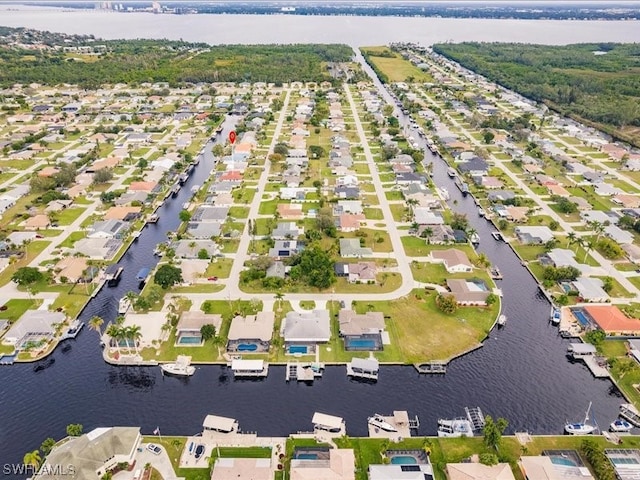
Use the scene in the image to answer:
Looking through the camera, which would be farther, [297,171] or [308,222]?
[297,171]

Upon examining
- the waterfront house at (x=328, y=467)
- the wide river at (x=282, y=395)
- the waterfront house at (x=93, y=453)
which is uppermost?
the waterfront house at (x=93, y=453)

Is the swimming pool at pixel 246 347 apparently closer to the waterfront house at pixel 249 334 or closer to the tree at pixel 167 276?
the waterfront house at pixel 249 334

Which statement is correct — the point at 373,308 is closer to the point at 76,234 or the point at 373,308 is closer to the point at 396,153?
the point at 76,234

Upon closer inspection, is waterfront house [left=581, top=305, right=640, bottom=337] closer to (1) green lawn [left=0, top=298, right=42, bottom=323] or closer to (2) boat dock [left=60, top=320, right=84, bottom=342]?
(2) boat dock [left=60, top=320, right=84, bottom=342]

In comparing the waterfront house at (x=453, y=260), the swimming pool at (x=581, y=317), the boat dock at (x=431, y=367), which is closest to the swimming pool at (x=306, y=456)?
the boat dock at (x=431, y=367)

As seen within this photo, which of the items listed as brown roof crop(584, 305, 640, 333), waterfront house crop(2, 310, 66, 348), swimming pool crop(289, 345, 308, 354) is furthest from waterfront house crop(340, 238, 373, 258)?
waterfront house crop(2, 310, 66, 348)

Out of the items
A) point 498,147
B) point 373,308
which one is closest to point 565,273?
point 373,308

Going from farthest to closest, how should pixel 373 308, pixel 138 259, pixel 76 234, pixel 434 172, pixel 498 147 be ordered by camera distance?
pixel 498 147 < pixel 434 172 < pixel 76 234 < pixel 138 259 < pixel 373 308
